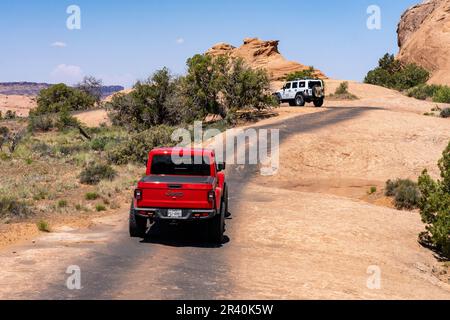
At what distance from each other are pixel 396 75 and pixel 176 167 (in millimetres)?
67048

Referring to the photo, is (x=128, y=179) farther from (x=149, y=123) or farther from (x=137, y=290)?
(x=149, y=123)

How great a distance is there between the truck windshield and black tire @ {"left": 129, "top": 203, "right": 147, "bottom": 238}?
3.91ft

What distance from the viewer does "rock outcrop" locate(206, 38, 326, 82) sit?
3137 inches

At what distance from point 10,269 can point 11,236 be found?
11.0 ft

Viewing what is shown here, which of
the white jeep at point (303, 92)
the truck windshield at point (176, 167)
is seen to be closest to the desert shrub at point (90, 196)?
the truck windshield at point (176, 167)

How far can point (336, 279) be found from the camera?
9523mm

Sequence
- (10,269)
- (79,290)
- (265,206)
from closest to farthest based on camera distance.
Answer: (79,290) → (10,269) → (265,206)

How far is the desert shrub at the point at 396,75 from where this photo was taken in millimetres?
70875

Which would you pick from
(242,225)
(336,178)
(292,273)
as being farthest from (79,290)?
(336,178)

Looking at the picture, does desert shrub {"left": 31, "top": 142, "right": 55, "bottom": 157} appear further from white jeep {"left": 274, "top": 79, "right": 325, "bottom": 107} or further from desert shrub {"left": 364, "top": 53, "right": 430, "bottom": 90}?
desert shrub {"left": 364, "top": 53, "right": 430, "bottom": 90}

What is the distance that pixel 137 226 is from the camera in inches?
475

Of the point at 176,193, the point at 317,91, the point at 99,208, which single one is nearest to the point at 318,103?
the point at 317,91

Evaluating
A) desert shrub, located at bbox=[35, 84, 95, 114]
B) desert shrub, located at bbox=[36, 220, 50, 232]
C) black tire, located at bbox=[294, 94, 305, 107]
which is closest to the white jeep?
black tire, located at bbox=[294, 94, 305, 107]

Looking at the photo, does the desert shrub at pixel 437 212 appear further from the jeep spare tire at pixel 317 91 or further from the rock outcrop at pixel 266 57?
the rock outcrop at pixel 266 57
